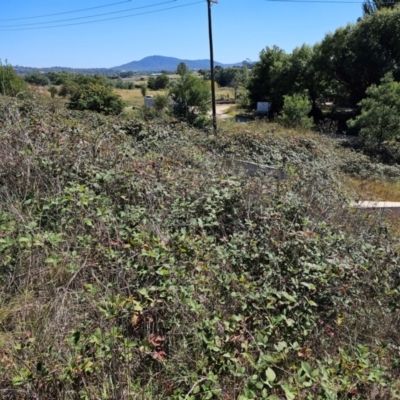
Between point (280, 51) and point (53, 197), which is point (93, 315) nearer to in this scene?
point (53, 197)

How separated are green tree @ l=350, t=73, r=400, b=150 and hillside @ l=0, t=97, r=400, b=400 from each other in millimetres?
12224

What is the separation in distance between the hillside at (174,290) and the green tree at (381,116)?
1222 centimetres

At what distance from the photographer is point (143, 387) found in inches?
57.9

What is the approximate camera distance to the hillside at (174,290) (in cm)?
143

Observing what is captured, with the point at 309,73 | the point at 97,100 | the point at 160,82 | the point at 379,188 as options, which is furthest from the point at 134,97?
the point at 379,188

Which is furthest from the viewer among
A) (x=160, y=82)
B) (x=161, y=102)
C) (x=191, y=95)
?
(x=160, y=82)

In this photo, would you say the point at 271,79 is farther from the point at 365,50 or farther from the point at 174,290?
the point at 174,290

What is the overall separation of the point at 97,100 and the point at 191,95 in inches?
206

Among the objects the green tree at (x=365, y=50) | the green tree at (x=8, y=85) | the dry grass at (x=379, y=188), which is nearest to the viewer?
the green tree at (x=8, y=85)

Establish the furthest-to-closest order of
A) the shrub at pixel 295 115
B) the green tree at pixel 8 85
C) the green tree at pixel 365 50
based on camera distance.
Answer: the green tree at pixel 365 50
the shrub at pixel 295 115
the green tree at pixel 8 85

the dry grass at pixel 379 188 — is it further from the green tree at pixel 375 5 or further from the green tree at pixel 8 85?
the green tree at pixel 375 5

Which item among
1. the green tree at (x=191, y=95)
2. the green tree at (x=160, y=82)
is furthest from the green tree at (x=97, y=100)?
the green tree at (x=160, y=82)

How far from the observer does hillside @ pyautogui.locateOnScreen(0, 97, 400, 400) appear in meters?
1.43

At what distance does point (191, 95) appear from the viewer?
18.1 metres
